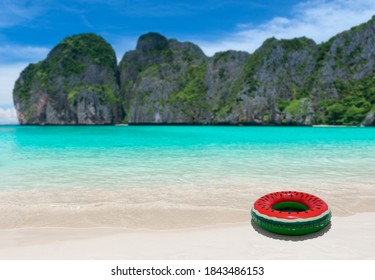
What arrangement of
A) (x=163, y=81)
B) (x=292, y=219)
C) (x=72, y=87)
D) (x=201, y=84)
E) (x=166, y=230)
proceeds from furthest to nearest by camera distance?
(x=72, y=87)
(x=163, y=81)
(x=201, y=84)
(x=166, y=230)
(x=292, y=219)

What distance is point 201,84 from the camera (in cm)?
15162

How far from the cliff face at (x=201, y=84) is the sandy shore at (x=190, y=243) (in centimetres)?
9904

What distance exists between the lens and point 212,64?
153 metres

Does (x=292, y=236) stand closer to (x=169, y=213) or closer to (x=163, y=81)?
(x=169, y=213)

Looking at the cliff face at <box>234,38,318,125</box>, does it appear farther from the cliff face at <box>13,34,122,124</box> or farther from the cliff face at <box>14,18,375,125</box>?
the cliff face at <box>13,34,122,124</box>

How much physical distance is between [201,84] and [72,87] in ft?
236

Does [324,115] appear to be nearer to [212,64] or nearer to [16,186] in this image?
[212,64]

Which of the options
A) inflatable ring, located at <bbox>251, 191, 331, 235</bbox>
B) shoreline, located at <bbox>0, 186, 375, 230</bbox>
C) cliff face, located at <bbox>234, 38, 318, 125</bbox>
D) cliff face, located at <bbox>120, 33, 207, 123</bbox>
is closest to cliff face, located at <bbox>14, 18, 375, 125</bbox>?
cliff face, located at <bbox>234, 38, 318, 125</bbox>

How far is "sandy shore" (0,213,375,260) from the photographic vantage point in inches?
188

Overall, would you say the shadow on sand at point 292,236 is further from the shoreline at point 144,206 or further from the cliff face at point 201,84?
the cliff face at point 201,84

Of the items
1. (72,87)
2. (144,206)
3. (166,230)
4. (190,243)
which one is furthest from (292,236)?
(72,87)

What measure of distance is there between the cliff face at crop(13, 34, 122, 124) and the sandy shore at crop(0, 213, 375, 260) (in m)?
157
